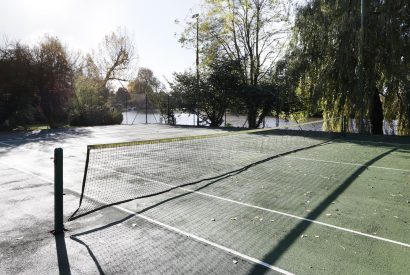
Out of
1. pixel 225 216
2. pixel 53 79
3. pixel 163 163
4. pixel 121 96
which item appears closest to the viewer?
pixel 225 216

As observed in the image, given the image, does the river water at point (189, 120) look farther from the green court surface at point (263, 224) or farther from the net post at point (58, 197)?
the net post at point (58, 197)

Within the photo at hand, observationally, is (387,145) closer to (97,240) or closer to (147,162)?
(147,162)

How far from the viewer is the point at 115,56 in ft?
150

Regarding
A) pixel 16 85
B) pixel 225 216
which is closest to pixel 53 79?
pixel 16 85

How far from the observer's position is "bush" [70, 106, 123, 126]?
97.0 ft

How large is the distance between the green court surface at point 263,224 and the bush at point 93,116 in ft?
68.3

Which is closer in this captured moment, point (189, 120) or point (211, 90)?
point (211, 90)

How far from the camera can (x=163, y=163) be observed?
11352mm

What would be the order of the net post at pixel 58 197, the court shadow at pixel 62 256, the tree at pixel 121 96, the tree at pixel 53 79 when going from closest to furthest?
the court shadow at pixel 62 256
the net post at pixel 58 197
the tree at pixel 53 79
the tree at pixel 121 96

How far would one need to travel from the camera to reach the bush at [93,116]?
29562 millimetres

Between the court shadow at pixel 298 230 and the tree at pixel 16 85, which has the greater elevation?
the tree at pixel 16 85

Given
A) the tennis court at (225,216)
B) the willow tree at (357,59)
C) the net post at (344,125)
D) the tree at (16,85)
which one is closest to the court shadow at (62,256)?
the tennis court at (225,216)

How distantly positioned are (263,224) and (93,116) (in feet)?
87.5

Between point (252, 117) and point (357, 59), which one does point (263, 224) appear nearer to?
point (357, 59)
